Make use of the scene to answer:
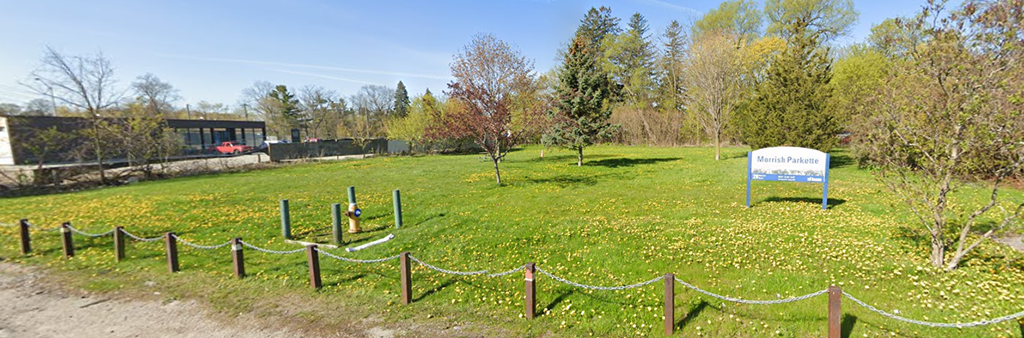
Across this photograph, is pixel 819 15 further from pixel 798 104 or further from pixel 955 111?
pixel 955 111

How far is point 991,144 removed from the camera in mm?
5625

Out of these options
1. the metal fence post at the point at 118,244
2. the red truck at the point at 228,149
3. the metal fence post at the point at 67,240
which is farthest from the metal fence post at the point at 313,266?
the red truck at the point at 228,149

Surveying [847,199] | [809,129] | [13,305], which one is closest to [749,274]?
[847,199]

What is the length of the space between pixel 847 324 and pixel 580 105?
63.6 feet

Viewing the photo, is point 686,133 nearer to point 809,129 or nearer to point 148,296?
point 809,129

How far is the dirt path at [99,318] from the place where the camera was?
5.49 meters

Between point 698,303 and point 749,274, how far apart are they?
154 cm

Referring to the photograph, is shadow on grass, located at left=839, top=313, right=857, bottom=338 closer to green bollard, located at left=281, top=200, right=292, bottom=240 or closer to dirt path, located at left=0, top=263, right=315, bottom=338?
dirt path, located at left=0, top=263, right=315, bottom=338

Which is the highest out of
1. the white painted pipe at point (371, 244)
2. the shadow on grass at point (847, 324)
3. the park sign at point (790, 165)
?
the park sign at point (790, 165)

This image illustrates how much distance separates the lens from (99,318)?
235 inches

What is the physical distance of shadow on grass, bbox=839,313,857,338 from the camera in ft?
Answer: 15.8

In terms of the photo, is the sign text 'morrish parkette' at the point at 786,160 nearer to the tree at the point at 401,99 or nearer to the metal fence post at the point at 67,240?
the metal fence post at the point at 67,240

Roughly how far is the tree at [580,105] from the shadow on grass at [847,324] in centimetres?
1859

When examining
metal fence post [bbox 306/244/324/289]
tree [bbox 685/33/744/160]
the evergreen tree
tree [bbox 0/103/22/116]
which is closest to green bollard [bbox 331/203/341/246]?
metal fence post [bbox 306/244/324/289]
